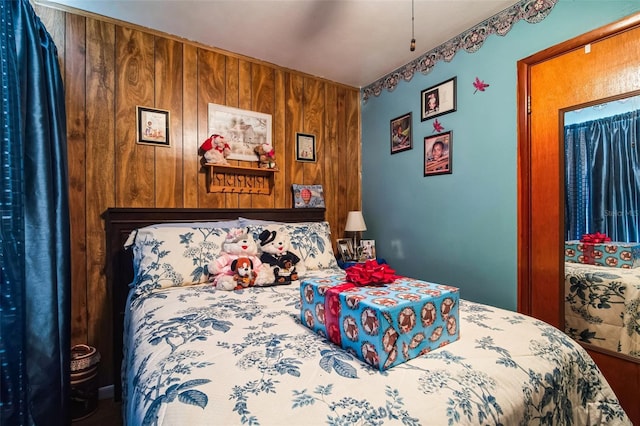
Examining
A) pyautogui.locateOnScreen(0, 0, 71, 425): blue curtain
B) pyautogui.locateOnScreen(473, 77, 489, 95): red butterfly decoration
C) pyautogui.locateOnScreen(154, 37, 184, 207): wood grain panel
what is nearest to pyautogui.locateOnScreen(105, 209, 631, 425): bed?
pyautogui.locateOnScreen(0, 0, 71, 425): blue curtain

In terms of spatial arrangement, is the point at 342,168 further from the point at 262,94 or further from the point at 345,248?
the point at 262,94

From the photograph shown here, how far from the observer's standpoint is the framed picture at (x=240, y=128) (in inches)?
95.9

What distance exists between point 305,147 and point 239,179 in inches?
29.3

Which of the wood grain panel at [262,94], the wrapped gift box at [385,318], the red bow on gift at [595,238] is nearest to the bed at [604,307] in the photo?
the red bow on gift at [595,238]

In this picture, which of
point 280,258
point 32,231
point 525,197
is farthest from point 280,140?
point 525,197

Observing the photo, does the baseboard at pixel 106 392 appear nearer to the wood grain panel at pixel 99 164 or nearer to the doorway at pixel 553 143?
the wood grain panel at pixel 99 164

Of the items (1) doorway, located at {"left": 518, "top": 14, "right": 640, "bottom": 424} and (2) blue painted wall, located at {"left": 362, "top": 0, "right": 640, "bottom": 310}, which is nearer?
(1) doorway, located at {"left": 518, "top": 14, "right": 640, "bottom": 424}

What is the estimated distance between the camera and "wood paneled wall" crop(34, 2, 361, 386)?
1964 mm

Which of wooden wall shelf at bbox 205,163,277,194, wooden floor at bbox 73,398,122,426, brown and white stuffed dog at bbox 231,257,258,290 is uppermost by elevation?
wooden wall shelf at bbox 205,163,277,194

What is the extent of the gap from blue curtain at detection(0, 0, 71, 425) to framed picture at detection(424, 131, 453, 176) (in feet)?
8.11

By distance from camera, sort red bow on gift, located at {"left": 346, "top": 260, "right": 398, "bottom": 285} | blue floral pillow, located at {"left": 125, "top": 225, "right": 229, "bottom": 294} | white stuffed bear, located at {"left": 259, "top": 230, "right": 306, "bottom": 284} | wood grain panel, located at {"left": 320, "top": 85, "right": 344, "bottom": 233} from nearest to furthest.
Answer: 1. red bow on gift, located at {"left": 346, "top": 260, "right": 398, "bottom": 285}
2. blue floral pillow, located at {"left": 125, "top": 225, "right": 229, "bottom": 294}
3. white stuffed bear, located at {"left": 259, "top": 230, "right": 306, "bottom": 284}
4. wood grain panel, located at {"left": 320, "top": 85, "right": 344, "bottom": 233}

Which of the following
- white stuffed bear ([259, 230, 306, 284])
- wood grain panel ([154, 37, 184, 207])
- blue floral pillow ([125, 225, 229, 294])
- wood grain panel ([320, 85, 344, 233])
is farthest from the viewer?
wood grain panel ([320, 85, 344, 233])

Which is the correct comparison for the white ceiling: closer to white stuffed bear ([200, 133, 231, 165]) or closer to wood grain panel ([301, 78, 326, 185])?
wood grain panel ([301, 78, 326, 185])

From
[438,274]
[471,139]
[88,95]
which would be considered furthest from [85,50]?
[438,274]
